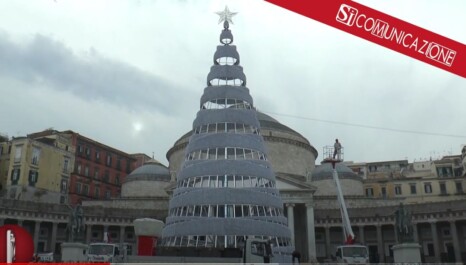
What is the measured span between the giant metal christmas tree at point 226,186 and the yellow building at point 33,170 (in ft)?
114

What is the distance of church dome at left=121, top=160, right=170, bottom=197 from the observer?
2645 inches

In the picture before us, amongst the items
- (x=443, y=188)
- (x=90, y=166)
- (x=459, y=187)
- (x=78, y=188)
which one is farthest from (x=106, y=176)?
(x=459, y=187)

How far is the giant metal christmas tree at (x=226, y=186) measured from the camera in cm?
2761

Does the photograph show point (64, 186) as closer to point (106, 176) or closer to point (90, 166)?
point (90, 166)

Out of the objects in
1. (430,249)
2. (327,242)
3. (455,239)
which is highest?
(455,239)

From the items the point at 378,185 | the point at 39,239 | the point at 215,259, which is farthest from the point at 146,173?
the point at 215,259

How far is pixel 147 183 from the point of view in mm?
67312

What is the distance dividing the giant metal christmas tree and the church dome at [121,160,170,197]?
3555cm

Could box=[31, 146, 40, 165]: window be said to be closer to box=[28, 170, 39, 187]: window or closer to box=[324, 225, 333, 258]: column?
box=[28, 170, 39, 187]: window

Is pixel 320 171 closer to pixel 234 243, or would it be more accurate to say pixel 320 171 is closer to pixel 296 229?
pixel 296 229

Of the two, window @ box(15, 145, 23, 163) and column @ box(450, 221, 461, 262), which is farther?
window @ box(15, 145, 23, 163)

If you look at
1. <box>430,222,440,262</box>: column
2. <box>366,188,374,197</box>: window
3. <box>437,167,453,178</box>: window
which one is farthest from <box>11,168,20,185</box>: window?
<box>437,167,453,178</box>: window

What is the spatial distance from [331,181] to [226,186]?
3773 cm

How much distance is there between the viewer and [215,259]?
23766mm
